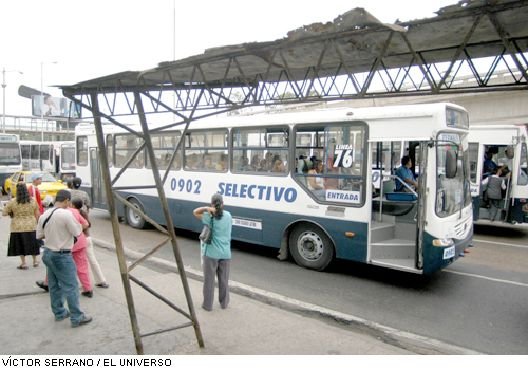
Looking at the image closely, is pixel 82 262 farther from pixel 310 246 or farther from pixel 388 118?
pixel 388 118

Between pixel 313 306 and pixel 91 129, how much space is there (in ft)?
34.9

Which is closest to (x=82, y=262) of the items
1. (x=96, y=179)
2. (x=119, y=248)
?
(x=119, y=248)

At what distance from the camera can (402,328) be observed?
518cm

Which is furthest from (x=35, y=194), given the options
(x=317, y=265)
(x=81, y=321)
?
(x=317, y=265)

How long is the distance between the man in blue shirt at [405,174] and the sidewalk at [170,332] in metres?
3.57

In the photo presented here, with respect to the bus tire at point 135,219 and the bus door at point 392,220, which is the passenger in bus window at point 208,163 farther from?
the bus door at point 392,220

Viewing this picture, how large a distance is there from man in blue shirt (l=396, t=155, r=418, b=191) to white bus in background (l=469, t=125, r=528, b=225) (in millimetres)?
4731

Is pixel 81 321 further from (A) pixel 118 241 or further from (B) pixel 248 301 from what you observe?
(B) pixel 248 301

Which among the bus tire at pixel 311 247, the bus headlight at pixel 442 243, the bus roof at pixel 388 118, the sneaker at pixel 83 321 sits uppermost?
the bus roof at pixel 388 118

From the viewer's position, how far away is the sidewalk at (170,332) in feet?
14.0

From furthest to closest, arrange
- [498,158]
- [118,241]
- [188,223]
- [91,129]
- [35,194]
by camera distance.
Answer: [91,129] → [498,158] → [188,223] → [35,194] → [118,241]

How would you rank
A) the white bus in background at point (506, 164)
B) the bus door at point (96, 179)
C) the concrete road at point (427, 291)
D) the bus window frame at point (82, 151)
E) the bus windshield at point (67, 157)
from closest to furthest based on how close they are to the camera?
the concrete road at point (427, 291), the white bus in background at point (506, 164), the bus door at point (96, 179), the bus window frame at point (82, 151), the bus windshield at point (67, 157)

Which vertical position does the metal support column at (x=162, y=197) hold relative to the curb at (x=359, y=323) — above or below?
above

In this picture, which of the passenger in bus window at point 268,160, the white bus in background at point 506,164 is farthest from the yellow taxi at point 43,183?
the white bus in background at point 506,164
